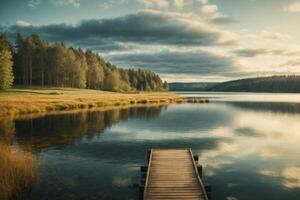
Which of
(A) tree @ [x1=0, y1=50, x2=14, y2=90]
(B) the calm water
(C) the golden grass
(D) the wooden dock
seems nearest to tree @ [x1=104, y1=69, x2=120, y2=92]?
(A) tree @ [x1=0, y1=50, x2=14, y2=90]

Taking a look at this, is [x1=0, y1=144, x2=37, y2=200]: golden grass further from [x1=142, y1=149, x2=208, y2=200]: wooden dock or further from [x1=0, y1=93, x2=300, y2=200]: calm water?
[x1=142, y1=149, x2=208, y2=200]: wooden dock

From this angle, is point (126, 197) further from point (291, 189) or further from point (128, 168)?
point (291, 189)

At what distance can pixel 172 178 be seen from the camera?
822 inches

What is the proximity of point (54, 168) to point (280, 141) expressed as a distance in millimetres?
32037

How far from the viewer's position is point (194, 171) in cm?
2233

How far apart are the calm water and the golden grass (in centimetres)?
93

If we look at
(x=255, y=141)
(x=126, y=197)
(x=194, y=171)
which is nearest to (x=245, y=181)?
(x=194, y=171)

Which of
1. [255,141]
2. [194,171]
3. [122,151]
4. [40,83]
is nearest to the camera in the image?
[194,171]

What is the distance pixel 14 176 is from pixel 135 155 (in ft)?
46.2

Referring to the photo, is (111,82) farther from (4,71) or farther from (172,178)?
(172,178)

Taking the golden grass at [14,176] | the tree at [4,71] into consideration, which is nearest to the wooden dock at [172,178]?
the golden grass at [14,176]

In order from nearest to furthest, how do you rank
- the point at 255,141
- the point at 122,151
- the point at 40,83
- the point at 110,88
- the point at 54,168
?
the point at 54,168 < the point at 122,151 < the point at 255,141 < the point at 40,83 < the point at 110,88

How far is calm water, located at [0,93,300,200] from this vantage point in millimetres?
22250

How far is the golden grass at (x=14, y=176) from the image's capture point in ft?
62.6
